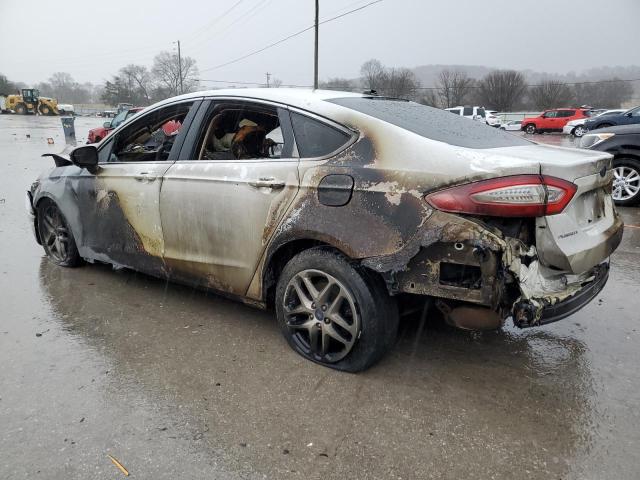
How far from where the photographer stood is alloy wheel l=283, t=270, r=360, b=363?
2770 mm

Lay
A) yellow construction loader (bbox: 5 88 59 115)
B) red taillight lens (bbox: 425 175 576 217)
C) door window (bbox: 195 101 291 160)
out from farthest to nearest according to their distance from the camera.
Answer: yellow construction loader (bbox: 5 88 59 115) < door window (bbox: 195 101 291 160) < red taillight lens (bbox: 425 175 576 217)

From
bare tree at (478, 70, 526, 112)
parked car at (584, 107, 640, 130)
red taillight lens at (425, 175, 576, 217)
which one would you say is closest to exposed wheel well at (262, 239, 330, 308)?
red taillight lens at (425, 175, 576, 217)

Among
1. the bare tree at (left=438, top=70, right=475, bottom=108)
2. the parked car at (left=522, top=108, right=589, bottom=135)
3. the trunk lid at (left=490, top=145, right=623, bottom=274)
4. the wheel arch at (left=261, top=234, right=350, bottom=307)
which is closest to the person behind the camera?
the trunk lid at (left=490, top=145, right=623, bottom=274)

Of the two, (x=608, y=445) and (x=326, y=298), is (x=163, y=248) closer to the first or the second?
(x=326, y=298)

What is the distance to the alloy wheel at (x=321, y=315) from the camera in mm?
2770

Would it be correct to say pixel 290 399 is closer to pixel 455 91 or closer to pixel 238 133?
pixel 238 133

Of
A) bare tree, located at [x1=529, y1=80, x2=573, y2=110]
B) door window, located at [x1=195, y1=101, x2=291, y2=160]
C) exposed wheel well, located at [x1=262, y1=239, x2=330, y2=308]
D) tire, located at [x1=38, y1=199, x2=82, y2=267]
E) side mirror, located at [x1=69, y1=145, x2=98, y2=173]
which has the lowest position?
tire, located at [x1=38, y1=199, x2=82, y2=267]

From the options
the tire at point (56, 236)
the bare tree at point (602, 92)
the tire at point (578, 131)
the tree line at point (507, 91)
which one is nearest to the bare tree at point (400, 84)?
the tree line at point (507, 91)

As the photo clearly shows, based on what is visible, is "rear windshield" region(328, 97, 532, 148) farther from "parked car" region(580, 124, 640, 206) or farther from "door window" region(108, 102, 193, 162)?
"parked car" region(580, 124, 640, 206)

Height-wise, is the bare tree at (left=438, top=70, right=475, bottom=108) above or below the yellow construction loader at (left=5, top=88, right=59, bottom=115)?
above

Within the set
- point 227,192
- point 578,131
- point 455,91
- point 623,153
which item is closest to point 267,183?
point 227,192

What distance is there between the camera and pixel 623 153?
738 centimetres

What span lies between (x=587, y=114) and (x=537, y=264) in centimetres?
3596

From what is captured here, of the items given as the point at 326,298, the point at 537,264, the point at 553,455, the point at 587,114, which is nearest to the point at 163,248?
the point at 326,298
